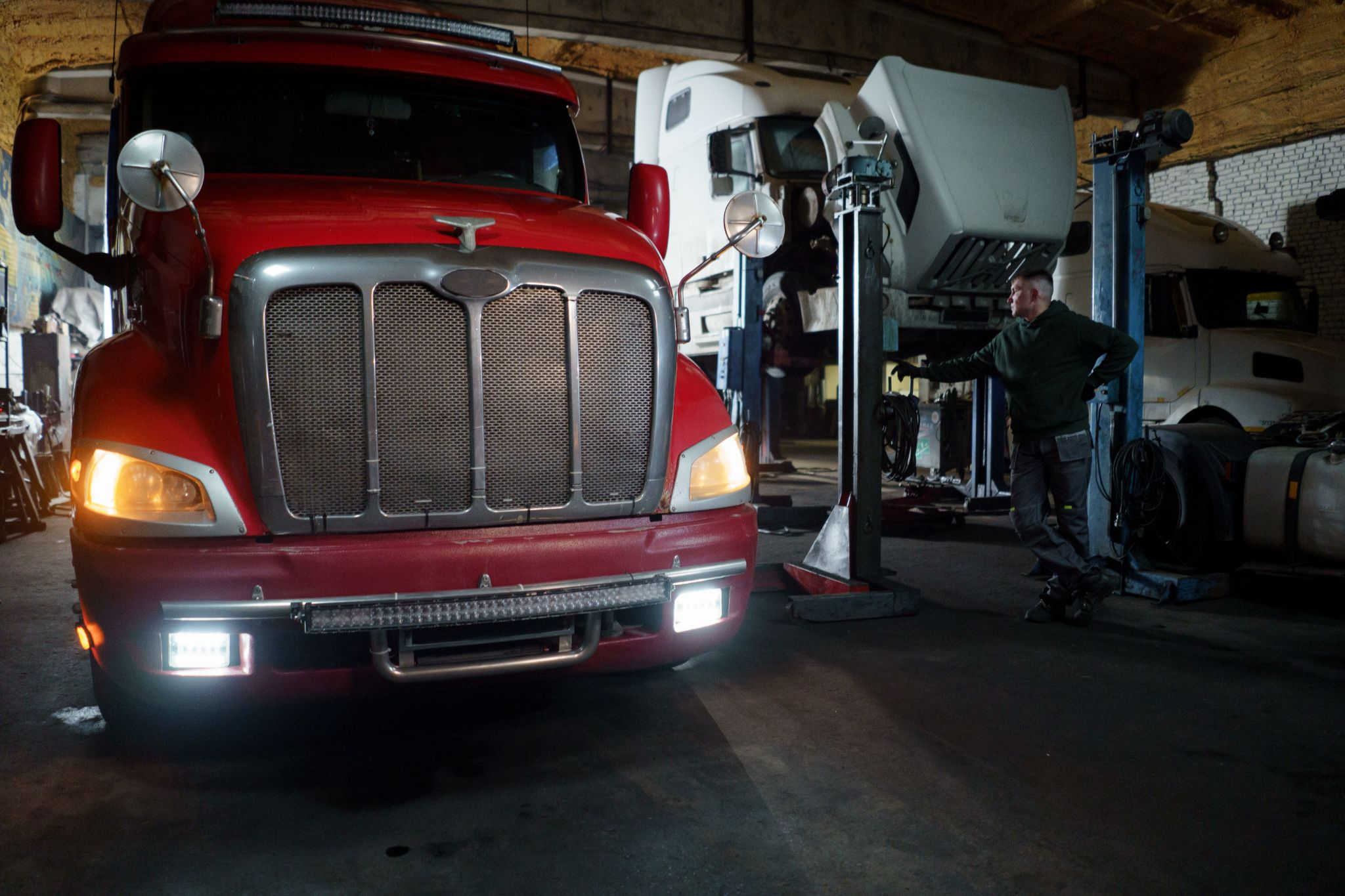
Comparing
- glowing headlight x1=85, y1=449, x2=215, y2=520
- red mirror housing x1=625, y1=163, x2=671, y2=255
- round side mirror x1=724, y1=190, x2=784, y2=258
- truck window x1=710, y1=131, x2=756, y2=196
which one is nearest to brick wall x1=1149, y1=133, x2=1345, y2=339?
truck window x1=710, y1=131, x2=756, y2=196

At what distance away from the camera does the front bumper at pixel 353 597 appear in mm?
2555

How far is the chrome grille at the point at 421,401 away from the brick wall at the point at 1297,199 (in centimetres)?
1493

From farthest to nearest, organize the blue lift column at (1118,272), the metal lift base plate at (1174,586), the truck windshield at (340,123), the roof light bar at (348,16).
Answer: the blue lift column at (1118,272), the metal lift base plate at (1174,586), the roof light bar at (348,16), the truck windshield at (340,123)

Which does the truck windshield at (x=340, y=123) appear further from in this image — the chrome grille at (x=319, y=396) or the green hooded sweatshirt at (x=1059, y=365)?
the green hooded sweatshirt at (x=1059, y=365)

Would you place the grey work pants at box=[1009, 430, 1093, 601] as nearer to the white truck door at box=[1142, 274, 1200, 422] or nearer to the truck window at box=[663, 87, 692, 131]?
the white truck door at box=[1142, 274, 1200, 422]

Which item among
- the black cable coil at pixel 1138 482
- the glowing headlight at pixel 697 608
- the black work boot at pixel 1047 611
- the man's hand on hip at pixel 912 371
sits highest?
the man's hand on hip at pixel 912 371

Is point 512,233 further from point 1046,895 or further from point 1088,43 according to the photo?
point 1088,43

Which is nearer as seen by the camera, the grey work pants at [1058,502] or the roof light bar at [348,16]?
the roof light bar at [348,16]

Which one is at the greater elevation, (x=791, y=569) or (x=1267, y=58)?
(x=1267, y=58)

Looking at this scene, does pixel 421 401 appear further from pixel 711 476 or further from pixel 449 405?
pixel 711 476

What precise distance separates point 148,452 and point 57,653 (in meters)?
2.33

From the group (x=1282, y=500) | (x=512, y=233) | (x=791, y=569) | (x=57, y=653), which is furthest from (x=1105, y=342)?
(x=57, y=653)

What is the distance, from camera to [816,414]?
24438 mm

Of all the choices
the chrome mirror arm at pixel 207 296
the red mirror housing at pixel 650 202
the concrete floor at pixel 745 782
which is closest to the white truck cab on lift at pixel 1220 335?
the concrete floor at pixel 745 782
